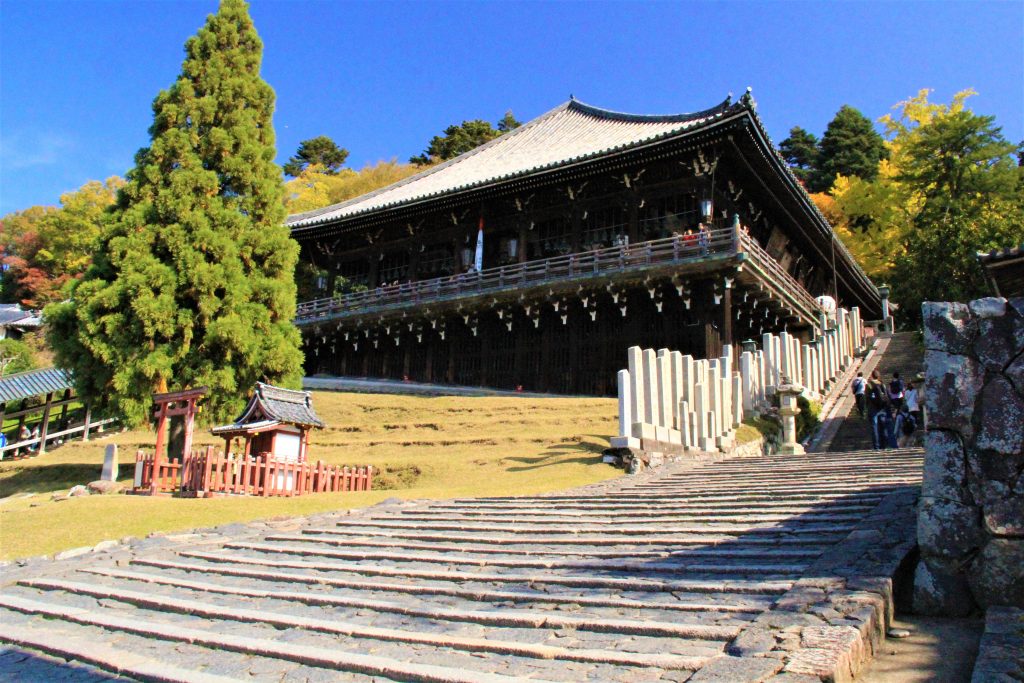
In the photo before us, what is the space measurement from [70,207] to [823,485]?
52058 millimetres

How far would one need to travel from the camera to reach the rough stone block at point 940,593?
14.7 feet

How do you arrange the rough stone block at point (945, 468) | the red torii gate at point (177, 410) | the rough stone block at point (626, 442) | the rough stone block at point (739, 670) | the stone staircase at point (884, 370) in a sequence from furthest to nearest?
the stone staircase at point (884, 370), the red torii gate at point (177, 410), the rough stone block at point (626, 442), the rough stone block at point (945, 468), the rough stone block at point (739, 670)

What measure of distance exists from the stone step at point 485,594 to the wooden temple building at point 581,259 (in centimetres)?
1696

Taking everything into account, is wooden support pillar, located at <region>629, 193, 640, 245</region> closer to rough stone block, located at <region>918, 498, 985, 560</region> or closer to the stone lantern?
the stone lantern

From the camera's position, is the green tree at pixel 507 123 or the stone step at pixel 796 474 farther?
the green tree at pixel 507 123

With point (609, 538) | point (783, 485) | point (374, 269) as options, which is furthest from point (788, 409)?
point (374, 269)

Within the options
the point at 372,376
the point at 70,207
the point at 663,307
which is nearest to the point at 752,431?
the point at 663,307

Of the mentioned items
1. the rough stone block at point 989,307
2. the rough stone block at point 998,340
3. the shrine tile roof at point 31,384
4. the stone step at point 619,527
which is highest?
the shrine tile roof at point 31,384

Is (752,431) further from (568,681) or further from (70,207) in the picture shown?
(70,207)

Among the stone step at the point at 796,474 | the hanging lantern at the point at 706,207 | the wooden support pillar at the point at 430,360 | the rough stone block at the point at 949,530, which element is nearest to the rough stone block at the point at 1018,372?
the rough stone block at the point at 949,530

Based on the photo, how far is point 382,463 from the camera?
1617 cm

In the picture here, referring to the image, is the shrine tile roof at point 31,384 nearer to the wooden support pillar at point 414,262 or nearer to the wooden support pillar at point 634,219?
the wooden support pillar at point 414,262

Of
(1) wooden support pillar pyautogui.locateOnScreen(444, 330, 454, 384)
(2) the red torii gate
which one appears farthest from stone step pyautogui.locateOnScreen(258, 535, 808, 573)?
(1) wooden support pillar pyautogui.locateOnScreen(444, 330, 454, 384)

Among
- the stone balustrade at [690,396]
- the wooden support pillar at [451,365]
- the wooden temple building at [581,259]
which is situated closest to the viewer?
the stone balustrade at [690,396]
